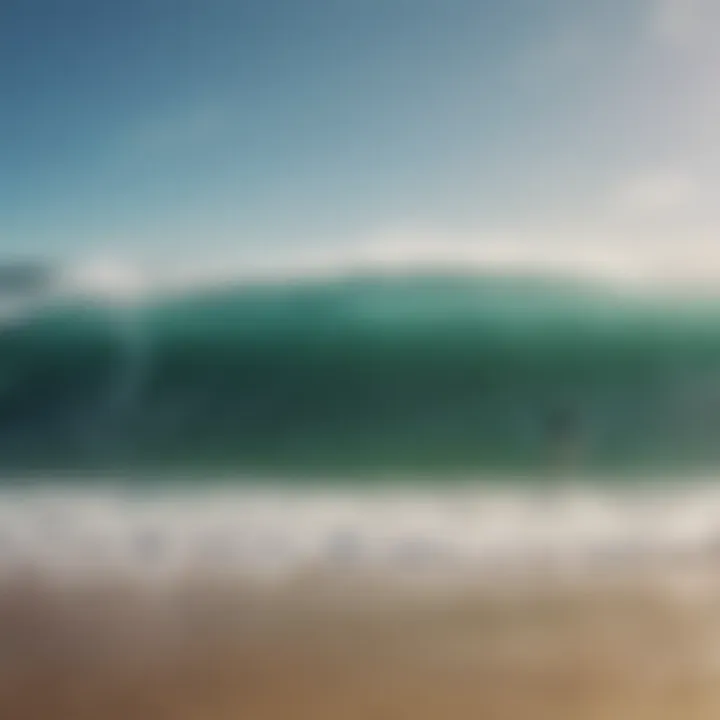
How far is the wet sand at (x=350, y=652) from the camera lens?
A: 2268 mm

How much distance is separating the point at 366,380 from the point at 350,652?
2.14 ft

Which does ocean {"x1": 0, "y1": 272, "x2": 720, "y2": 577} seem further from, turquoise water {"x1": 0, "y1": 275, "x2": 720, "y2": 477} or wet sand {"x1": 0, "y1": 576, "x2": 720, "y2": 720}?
wet sand {"x1": 0, "y1": 576, "x2": 720, "y2": 720}

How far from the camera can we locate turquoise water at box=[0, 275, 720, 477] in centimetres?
255

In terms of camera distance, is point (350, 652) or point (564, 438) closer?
point (350, 652)

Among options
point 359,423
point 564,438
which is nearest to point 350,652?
point 359,423

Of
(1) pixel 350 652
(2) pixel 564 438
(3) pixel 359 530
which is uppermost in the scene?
(2) pixel 564 438

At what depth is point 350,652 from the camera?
236 centimetres

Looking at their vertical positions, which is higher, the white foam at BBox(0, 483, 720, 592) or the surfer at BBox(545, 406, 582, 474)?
the surfer at BBox(545, 406, 582, 474)

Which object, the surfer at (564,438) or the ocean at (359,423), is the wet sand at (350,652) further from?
the surfer at (564,438)

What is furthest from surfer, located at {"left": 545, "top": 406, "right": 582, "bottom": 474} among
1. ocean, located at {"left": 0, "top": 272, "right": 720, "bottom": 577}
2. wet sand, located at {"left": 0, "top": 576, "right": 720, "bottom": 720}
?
wet sand, located at {"left": 0, "top": 576, "right": 720, "bottom": 720}

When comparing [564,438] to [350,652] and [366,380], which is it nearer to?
[366,380]

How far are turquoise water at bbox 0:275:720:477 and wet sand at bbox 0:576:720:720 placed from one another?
0.33m

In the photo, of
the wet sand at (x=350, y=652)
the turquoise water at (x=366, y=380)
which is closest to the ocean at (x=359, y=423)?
the turquoise water at (x=366, y=380)

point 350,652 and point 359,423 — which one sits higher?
point 359,423
